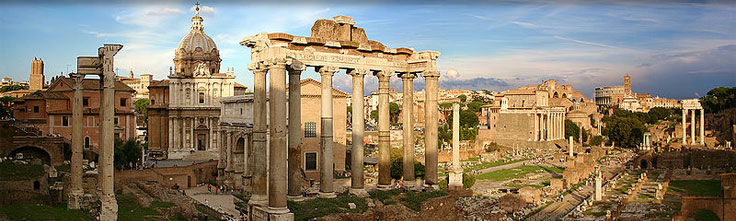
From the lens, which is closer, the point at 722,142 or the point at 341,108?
the point at 341,108

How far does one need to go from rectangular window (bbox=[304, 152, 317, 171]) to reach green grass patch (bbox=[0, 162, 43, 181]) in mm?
16201

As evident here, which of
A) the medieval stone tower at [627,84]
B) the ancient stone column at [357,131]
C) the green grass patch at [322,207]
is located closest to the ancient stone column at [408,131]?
the ancient stone column at [357,131]

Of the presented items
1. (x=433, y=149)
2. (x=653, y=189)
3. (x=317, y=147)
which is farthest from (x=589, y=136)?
(x=433, y=149)

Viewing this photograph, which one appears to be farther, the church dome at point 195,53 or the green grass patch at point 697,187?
the church dome at point 195,53

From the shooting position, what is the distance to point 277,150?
13.7 metres

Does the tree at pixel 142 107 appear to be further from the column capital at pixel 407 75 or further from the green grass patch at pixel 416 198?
the green grass patch at pixel 416 198

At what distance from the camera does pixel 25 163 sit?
26234 millimetres

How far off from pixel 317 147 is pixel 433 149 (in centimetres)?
2127

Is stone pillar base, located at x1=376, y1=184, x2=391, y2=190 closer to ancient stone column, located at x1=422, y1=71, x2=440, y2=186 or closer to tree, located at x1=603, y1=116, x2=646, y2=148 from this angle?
ancient stone column, located at x1=422, y1=71, x2=440, y2=186

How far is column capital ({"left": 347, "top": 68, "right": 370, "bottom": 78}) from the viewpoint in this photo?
16448 mm

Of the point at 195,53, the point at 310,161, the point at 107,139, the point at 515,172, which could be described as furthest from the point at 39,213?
the point at 515,172

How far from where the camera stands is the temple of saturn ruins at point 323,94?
13.7 m

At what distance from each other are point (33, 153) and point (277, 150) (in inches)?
894

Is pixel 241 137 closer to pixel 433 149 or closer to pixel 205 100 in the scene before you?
pixel 205 100
